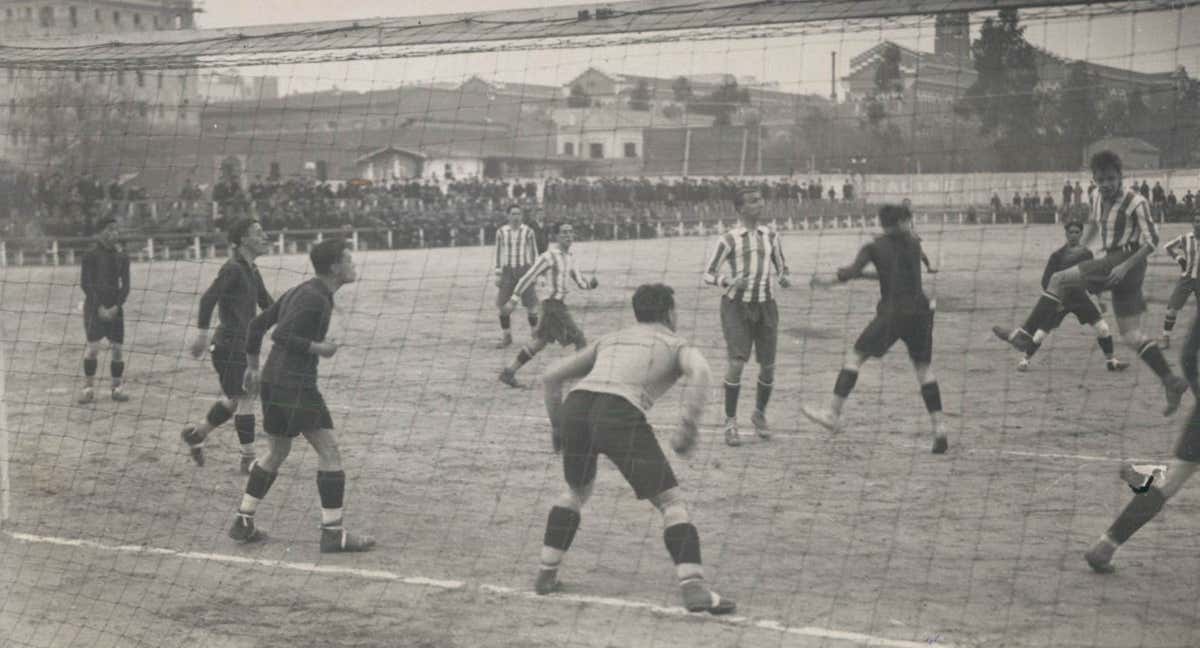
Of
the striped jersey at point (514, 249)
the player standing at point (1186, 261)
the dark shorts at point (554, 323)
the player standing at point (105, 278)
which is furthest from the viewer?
the striped jersey at point (514, 249)

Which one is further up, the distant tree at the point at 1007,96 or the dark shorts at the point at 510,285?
the distant tree at the point at 1007,96

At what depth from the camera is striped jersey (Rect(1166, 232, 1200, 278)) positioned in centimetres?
1475

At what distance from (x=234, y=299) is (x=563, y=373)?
4.15 metres

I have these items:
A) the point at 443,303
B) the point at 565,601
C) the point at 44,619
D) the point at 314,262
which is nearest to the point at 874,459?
the point at 565,601

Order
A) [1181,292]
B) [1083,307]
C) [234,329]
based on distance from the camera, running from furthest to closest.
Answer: [1181,292] → [1083,307] → [234,329]

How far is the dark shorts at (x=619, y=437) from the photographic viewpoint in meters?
6.70

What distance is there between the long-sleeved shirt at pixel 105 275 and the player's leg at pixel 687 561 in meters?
8.57

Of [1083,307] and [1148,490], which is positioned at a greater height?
[1083,307]

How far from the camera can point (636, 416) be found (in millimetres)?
6719

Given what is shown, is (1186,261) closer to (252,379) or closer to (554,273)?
(554,273)

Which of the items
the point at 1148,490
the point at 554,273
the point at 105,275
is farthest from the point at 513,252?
the point at 1148,490

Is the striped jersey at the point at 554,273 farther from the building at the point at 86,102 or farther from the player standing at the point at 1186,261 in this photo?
the player standing at the point at 1186,261

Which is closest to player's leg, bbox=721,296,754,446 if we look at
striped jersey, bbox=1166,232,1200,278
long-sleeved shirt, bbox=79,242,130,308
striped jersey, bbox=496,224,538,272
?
long-sleeved shirt, bbox=79,242,130,308

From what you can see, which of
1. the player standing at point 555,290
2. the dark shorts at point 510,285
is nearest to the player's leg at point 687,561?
the player standing at point 555,290
